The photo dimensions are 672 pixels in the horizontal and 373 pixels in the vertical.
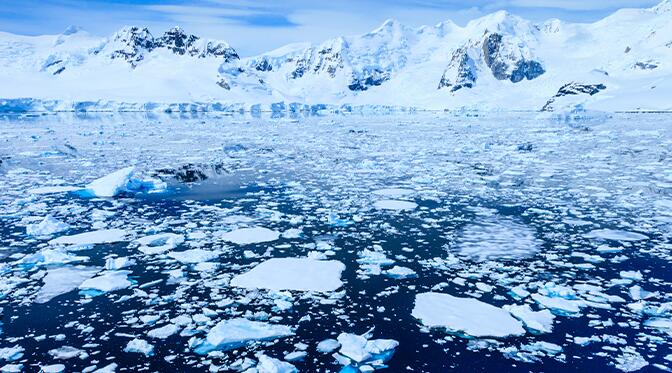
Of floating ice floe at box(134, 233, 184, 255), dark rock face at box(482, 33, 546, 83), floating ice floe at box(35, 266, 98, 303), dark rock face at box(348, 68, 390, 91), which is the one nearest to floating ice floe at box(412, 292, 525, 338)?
floating ice floe at box(134, 233, 184, 255)

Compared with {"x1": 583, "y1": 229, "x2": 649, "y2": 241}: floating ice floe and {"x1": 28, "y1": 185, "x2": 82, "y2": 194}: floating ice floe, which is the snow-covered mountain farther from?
{"x1": 28, "y1": 185, "x2": 82, "y2": 194}: floating ice floe

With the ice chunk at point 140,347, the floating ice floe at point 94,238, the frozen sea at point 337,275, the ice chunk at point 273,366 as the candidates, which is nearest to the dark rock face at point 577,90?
the frozen sea at point 337,275

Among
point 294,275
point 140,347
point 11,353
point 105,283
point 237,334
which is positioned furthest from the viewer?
point 294,275

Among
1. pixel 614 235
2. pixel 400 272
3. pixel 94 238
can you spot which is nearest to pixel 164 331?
pixel 400 272

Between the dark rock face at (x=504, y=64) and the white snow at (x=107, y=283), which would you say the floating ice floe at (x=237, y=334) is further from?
the dark rock face at (x=504, y=64)

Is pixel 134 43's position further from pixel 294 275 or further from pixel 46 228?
pixel 294 275

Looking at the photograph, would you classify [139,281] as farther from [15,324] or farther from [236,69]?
[236,69]

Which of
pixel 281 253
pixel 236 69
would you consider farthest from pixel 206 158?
pixel 236 69

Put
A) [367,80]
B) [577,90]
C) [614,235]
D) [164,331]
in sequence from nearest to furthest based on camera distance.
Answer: [164,331] < [614,235] < [577,90] < [367,80]
